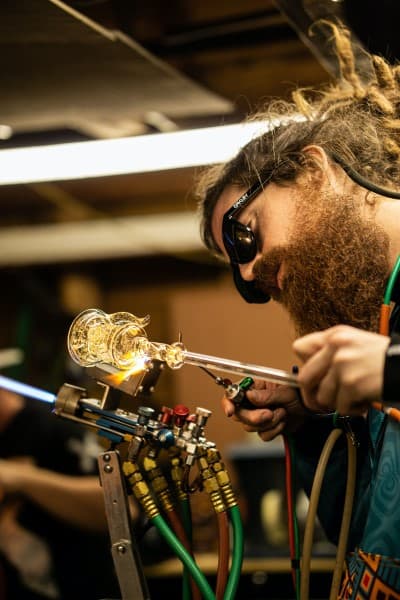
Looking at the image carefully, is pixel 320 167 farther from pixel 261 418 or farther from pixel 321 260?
pixel 261 418

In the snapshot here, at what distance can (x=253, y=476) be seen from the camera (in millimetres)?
3689

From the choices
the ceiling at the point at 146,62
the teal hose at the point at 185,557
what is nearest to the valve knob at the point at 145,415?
the teal hose at the point at 185,557

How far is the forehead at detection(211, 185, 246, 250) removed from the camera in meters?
1.73

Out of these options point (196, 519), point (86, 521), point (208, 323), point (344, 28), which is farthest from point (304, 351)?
point (208, 323)

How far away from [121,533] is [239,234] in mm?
628

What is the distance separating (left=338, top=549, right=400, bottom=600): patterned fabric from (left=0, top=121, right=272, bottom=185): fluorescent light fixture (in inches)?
48.9

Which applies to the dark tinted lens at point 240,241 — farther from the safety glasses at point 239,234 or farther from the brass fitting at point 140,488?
the brass fitting at point 140,488

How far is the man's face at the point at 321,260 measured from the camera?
1486 millimetres

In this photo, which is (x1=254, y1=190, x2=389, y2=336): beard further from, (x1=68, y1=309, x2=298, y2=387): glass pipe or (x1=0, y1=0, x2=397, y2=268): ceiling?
(x1=0, y1=0, x2=397, y2=268): ceiling

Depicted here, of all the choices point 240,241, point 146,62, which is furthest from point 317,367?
point 146,62

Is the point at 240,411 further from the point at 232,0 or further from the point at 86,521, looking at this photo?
the point at 232,0

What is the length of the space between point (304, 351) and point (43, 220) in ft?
13.9

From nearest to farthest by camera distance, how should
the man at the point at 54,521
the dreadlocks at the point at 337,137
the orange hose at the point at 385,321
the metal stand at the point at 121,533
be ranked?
the orange hose at the point at 385,321
the metal stand at the point at 121,533
the dreadlocks at the point at 337,137
the man at the point at 54,521

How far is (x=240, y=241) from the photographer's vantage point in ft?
5.32
